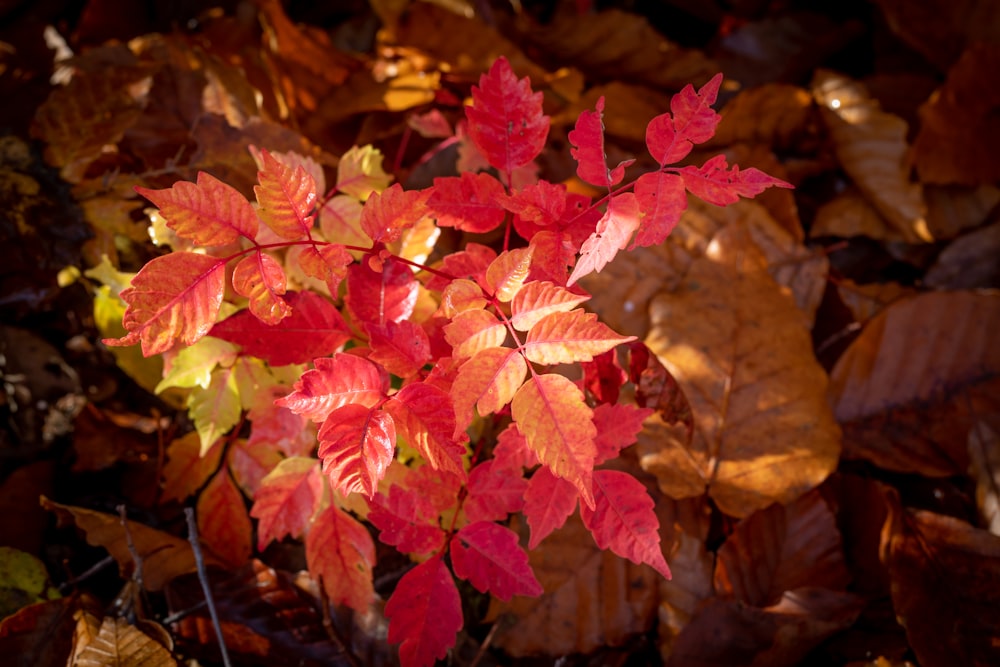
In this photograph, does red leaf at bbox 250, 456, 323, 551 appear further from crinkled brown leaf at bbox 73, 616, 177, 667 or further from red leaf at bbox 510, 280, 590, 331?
red leaf at bbox 510, 280, 590, 331

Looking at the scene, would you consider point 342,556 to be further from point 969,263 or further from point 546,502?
point 969,263

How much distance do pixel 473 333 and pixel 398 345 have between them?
0.15 m

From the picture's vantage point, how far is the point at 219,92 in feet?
4.91

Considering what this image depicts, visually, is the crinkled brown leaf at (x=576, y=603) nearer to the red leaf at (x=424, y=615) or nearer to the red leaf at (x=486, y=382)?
the red leaf at (x=424, y=615)

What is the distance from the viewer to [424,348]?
2.99ft

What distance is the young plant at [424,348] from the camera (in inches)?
30.6

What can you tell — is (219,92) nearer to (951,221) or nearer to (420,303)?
(420,303)

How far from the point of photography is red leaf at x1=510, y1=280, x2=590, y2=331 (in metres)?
0.79

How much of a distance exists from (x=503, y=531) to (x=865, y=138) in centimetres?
131

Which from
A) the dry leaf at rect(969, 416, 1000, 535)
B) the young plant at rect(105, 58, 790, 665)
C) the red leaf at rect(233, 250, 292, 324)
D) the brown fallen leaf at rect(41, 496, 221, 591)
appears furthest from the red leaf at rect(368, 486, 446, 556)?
the dry leaf at rect(969, 416, 1000, 535)

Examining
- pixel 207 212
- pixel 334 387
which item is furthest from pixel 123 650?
pixel 207 212

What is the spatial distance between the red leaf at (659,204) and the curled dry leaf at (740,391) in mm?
637

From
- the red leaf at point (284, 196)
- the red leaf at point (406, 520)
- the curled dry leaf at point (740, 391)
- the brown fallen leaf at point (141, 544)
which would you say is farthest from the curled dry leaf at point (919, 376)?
the brown fallen leaf at point (141, 544)

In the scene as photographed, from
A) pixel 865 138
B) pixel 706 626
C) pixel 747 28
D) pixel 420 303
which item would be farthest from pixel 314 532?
pixel 747 28
